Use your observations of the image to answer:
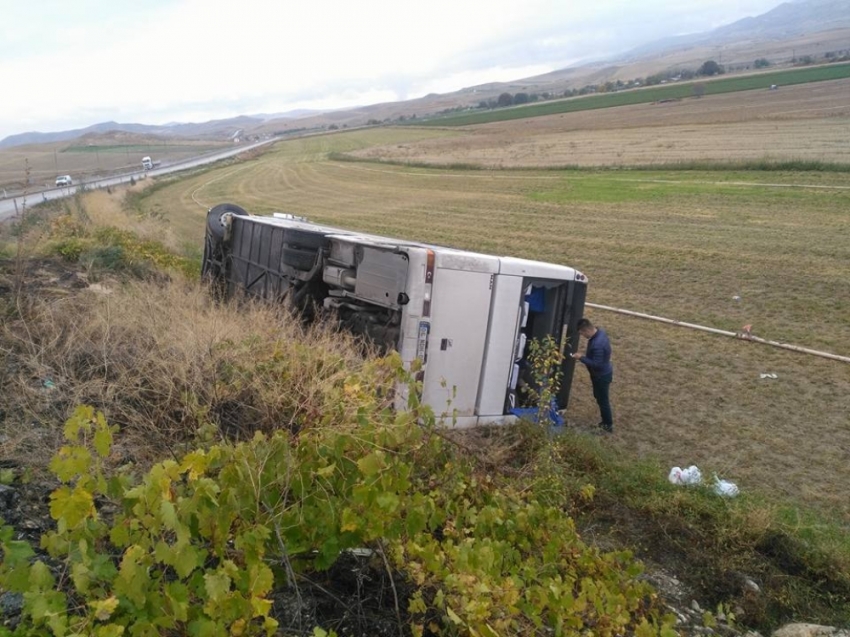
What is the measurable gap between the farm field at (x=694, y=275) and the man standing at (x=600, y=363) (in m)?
0.31

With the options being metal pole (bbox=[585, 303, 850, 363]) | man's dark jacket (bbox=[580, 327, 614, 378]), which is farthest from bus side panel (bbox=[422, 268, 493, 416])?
metal pole (bbox=[585, 303, 850, 363])

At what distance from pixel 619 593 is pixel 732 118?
143 feet

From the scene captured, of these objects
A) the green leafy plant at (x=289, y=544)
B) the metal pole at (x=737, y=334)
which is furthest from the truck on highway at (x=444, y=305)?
the metal pole at (x=737, y=334)

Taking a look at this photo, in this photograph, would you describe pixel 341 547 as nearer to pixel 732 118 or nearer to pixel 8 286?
pixel 8 286

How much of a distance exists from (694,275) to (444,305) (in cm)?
881

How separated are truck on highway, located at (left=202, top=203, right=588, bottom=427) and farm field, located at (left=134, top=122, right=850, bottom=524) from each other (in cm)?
147

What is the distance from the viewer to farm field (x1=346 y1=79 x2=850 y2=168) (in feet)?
87.1

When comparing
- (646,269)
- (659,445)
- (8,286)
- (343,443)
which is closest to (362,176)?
(646,269)

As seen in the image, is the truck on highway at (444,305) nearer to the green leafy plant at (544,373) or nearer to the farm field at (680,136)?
the green leafy plant at (544,373)

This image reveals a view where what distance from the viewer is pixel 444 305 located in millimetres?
5512

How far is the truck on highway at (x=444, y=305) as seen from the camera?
17.6 feet

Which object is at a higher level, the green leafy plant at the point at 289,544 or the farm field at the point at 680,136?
the farm field at the point at 680,136

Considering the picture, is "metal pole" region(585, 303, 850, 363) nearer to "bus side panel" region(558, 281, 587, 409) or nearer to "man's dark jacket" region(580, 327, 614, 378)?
"man's dark jacket" region(580, 327, 614, 378)

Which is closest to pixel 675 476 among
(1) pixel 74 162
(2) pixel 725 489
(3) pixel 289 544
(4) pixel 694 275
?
(2) pixel 725 489
